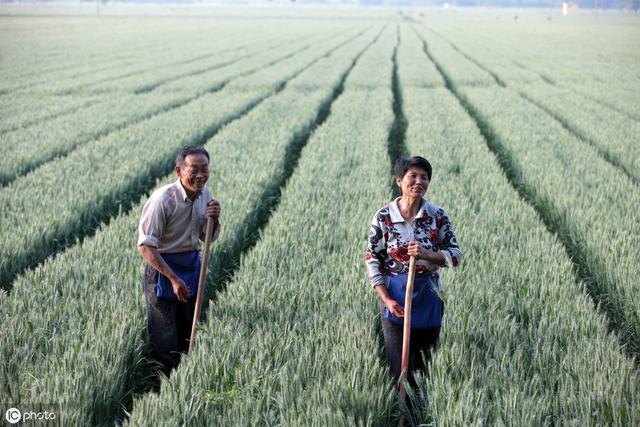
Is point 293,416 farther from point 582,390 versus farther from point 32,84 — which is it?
point 32,84

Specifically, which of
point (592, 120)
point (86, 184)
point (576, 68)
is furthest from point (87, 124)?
point (576, 68)

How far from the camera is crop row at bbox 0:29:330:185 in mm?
8320

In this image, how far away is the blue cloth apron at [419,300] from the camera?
282 centimetres

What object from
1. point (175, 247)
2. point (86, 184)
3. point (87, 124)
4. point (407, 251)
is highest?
point (407, 251)

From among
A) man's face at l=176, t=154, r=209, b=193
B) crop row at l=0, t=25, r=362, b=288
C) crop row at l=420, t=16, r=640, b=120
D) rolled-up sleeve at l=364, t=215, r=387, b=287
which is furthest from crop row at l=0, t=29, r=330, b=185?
crop row at l=420, t=16, r=640, b=120

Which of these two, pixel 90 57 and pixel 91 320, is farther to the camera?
pixel 90 57

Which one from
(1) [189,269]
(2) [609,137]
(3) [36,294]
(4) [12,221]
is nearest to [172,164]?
(4) [12,221]

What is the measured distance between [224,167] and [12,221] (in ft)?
9.62

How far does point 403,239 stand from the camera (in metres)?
2.77

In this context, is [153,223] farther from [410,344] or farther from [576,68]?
[576,68]

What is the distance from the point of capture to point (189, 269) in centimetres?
333

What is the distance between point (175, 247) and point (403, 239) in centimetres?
129

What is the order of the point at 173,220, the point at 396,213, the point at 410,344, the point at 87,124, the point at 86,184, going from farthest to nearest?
the point at 87,124 → the point at 86,184 → the point at 173,220 → the point at 410,344 → the point at 396,213

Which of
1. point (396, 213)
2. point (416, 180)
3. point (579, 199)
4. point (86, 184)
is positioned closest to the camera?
point (416, 180)
